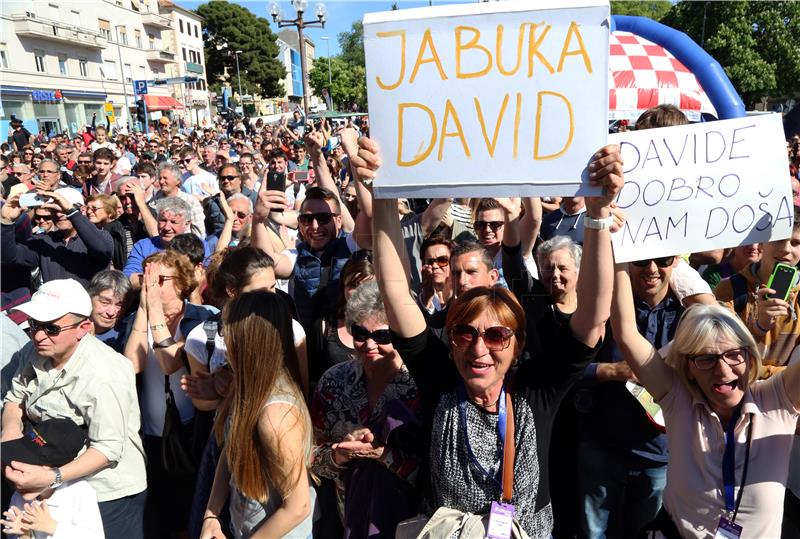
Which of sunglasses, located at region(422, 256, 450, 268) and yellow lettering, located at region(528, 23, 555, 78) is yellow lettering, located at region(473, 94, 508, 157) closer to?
yellow lettering, located at region(528, 23, 555, 78)

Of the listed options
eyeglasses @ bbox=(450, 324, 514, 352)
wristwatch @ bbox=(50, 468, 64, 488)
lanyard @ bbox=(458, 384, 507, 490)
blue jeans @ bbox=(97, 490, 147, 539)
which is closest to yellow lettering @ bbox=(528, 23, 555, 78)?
eyeglasses @ bbox=(450, 324, 514, 352)

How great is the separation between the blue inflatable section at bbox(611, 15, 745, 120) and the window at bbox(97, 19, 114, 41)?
48229 mm

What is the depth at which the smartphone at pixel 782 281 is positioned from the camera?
2457mm

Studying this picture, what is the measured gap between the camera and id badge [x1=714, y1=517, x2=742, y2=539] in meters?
1.93

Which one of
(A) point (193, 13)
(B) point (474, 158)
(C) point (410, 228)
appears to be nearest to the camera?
(B) point (474, 158)

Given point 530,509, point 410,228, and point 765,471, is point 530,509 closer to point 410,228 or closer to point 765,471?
point 765,471

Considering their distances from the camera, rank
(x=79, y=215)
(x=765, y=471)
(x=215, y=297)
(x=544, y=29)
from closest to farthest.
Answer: (x=544, y=29), (x=765, y=471), (x=215, y=297), (x=79, y=215)

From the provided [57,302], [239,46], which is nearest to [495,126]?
[57,302]

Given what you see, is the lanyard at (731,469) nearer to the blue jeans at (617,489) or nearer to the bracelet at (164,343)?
the blue jeans at (617,489)

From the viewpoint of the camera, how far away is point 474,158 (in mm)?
1745

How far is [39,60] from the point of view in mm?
37906

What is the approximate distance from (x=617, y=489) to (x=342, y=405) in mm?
1375

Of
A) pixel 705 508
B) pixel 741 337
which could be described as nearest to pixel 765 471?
pixel 705 508

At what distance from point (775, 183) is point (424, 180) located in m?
1.26
